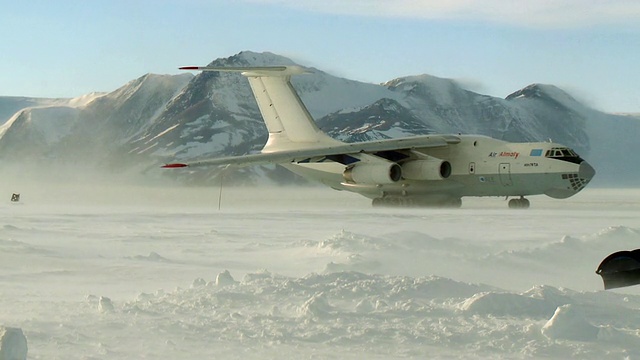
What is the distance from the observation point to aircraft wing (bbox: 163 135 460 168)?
88.0ft

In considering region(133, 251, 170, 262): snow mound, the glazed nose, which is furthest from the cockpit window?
region(133, 251, 170, 262): snow mound

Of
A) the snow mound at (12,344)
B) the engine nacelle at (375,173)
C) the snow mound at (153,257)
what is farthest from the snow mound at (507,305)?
the engine nacelle at (375,173)

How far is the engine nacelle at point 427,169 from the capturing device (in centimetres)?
2675

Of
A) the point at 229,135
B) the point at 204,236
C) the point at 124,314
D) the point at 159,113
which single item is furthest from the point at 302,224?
the point at 159,113

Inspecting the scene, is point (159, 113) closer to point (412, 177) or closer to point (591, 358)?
point (412, 177)

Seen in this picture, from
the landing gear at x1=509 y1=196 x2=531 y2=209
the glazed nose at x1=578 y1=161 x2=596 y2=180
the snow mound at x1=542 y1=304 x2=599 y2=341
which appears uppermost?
the glazed nose at x1=578 y1=161 x2=596 y2=180

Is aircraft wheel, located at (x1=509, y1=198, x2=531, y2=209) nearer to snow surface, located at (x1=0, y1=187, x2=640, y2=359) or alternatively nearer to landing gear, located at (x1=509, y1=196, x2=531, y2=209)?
landing gear, located at (x1=509, y1=196, x2=531, y2=209)

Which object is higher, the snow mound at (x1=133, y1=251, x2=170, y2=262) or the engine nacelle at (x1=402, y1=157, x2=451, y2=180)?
the engine nacelle at (x1=402, y1=157, x2=451, y2=180)

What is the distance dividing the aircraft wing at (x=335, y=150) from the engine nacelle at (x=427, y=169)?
641 millimetres

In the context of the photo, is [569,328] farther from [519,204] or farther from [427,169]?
[427,169]

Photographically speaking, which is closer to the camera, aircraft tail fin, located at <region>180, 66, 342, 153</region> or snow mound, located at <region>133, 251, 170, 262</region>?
snow mound, located at <region>133, 251, 170, 262</region>

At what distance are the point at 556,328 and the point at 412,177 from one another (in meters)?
20.8

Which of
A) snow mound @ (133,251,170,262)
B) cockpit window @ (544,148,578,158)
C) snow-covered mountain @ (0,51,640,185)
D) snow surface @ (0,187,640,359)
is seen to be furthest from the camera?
snow-covered mountain @ (0,51,640,185)

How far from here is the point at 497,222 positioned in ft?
61.8
